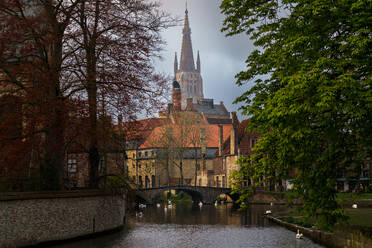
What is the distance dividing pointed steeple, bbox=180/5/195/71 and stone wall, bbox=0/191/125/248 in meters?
137

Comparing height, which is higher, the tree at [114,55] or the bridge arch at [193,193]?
the tree at [114,55]

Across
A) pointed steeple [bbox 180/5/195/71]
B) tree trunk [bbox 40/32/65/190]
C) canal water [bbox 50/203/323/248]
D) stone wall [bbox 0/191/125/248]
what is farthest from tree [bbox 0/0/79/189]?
pointed steeple [bbox 180/5/195/71]

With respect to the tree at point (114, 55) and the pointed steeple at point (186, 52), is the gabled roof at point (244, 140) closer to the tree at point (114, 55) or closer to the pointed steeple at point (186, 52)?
the tree at point (114, 55)

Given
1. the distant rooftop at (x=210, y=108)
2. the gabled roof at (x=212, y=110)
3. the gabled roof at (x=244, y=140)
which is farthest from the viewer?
the distant rooftop at (x=210, y=108)

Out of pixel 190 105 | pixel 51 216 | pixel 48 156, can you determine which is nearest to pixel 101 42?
pixel 48 156

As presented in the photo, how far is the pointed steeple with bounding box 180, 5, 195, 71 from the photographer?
158 metres

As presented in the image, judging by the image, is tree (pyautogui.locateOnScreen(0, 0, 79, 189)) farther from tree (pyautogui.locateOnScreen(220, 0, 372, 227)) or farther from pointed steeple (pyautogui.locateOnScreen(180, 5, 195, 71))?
pointed steeple (pyautogui.locateOnScreen(180, 5, 195, 71))

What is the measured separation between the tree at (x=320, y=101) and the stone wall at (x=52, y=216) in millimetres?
10476

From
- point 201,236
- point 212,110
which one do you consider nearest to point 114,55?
point 201,236

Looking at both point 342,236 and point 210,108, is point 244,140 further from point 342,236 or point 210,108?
point 210,108

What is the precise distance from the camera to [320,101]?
12445 mm

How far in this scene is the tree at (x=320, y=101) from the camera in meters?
12.3

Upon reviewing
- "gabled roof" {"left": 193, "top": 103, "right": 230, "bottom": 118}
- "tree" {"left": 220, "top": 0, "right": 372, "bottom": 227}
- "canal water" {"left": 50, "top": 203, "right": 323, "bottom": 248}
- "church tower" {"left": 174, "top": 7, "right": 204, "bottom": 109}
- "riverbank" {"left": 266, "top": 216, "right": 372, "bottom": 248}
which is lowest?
"canal water" {"left": 50, "top": 203, "right": 323, "bottom": 248}

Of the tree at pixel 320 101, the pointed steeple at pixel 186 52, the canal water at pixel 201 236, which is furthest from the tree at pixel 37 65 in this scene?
the pointed steeple at pixel 186 52
